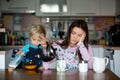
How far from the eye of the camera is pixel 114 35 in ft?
13.3

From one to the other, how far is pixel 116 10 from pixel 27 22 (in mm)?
1706

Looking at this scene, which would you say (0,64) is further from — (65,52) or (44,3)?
(44,3)

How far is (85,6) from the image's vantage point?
4.17 metres

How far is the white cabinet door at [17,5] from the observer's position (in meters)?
4.18

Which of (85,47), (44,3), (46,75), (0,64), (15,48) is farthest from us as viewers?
(44,3)

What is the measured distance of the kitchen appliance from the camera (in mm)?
4020

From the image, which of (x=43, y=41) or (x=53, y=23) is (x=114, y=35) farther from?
(x=43, y=41)

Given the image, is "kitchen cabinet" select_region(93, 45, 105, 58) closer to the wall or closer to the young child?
the wall

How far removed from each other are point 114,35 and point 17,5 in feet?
6.04

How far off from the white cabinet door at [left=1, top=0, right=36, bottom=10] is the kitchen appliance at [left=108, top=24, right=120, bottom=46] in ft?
4.90

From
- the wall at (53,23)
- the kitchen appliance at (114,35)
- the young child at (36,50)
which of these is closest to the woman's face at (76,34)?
the young child at (36,50)

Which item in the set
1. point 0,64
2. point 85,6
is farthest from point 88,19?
point 0,64

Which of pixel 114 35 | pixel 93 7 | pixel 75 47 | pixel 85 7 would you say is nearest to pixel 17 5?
pixel 85 7

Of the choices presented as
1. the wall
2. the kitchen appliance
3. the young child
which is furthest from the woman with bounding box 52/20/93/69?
the wall
